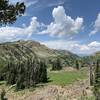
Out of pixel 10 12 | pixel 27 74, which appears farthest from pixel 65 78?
pixel 10 12

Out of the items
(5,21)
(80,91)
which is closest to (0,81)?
(80,91)

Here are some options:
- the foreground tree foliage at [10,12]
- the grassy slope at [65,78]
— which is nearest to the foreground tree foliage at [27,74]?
the grassy slope at [65,78]

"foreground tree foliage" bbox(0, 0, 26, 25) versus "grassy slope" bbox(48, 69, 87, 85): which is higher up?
"foreground tree foliage" bbox(0, 0, 26, 25)

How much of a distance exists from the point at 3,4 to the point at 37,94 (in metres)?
91.7

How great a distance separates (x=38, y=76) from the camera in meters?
145

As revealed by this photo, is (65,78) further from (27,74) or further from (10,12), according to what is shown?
(10,12)

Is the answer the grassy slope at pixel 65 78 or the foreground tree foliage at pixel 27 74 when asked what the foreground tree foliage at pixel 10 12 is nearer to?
the grassy slope at pixel 65 78

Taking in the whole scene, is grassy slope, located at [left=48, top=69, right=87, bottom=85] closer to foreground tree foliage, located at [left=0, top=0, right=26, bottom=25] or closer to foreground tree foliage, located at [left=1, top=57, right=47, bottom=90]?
foreground tree foliage, located at [left=1, top=57, right=47, bottom=90]

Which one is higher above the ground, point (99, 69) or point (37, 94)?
point (99, 69)

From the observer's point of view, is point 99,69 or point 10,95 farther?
point 10,95

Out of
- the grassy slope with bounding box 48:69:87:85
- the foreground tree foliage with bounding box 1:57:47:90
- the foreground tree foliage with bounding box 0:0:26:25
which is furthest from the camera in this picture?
the foreground tree foliage with bounding box 1:57:47:90

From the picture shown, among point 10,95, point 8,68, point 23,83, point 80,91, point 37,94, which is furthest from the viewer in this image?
point 8,68

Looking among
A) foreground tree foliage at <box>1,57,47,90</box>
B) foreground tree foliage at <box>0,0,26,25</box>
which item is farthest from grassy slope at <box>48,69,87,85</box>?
foreground tree foliage at <box>0,0,26,25</box>

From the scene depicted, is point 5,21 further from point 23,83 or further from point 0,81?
point 0,81
